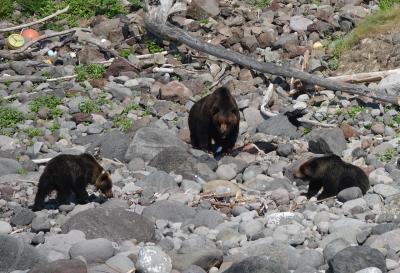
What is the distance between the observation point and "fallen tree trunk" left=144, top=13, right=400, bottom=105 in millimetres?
15078

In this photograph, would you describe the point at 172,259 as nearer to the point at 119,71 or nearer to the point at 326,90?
the point at 326,90

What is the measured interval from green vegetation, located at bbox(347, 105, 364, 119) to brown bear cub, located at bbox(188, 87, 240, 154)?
2.12m

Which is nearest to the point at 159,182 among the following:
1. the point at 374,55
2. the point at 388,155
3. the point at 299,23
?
the point at 388,155

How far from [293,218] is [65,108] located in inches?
257

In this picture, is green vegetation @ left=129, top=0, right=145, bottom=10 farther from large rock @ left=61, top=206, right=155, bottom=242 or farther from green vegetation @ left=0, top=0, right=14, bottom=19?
large rock @ left=61, top=206, right=155, bottom=242

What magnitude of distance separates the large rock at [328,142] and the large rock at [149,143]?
1.89 m

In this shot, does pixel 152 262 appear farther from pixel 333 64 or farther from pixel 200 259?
pixel 333 64

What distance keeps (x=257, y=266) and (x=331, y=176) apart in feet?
11.2

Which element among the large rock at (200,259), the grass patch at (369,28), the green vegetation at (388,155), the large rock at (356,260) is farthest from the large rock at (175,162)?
the grass patch at (369,28)

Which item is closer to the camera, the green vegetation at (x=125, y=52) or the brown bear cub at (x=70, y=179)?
the brown bear cub at (x=70, y=179)

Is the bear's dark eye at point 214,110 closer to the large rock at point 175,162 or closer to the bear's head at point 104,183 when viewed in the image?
the large rock at point 175,162

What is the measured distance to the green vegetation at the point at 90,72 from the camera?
56.7 feet

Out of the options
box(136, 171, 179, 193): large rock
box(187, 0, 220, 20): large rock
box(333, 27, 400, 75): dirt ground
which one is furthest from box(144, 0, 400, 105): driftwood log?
box(136, 171, 179, 193): large rock

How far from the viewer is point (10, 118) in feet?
50.2
